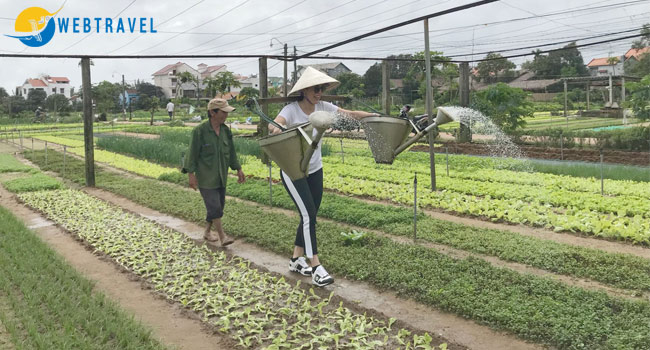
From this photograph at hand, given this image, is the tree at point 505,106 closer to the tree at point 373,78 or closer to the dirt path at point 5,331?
the dirt path at point 5,331

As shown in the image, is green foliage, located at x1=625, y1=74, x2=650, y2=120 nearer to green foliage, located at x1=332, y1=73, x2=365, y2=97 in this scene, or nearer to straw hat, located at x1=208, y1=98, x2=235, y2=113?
straw hat, located at x1=208, y1=98, x2=235, y2=113

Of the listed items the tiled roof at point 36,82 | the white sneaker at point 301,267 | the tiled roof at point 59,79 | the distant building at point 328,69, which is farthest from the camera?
the tiled roof at point 59,79

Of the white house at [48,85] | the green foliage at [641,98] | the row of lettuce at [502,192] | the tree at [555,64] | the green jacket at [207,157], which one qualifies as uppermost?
the white house at [48,85]

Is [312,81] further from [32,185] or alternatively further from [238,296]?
[32,185]

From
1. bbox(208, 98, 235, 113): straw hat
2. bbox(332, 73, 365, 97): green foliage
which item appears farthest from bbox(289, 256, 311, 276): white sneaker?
bbox(332, 73, 365, 97): green foliage

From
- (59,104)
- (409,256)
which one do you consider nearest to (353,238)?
(409,256)

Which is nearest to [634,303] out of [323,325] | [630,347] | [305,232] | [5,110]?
[630,347]

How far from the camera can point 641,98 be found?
14.0m

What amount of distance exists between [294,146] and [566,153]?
12744 millimetres

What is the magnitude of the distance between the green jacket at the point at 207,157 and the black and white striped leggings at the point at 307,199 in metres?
1.58

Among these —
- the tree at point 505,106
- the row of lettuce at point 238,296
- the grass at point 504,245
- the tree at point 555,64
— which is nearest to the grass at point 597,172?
the grass at point 504,245

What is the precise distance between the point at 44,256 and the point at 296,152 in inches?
123

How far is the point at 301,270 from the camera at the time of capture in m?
5.11

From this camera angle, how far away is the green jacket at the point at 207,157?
6062mm
